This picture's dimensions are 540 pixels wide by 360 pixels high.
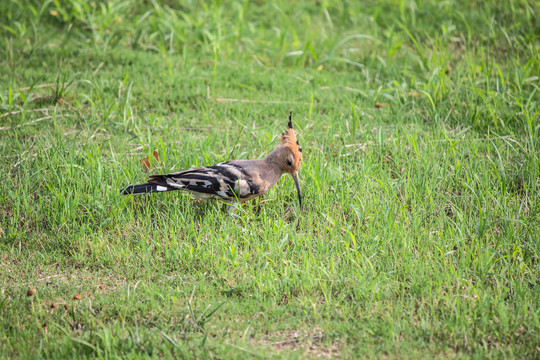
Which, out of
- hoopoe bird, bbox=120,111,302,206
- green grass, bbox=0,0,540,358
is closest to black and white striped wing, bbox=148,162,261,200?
hoopoe bird, bbox=120,111,302,206

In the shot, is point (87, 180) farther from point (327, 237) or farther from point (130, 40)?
point (130, 40)

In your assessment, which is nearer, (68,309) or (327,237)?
(68,309)

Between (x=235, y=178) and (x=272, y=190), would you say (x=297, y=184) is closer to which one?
(x=272, y=190)

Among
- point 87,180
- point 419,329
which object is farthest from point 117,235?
point 419,329

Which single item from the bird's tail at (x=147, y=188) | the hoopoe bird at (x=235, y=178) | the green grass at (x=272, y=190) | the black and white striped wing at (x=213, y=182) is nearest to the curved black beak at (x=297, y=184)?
the hoopoe bird at (x=235, y=178)

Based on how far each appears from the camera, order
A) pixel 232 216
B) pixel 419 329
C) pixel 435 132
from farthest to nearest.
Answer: pixel 435 132 → pixel 232 216 → pixel 419 329

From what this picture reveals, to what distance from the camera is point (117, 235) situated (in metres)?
4.35

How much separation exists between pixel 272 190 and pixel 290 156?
0.47 meters

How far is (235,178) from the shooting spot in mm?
4453

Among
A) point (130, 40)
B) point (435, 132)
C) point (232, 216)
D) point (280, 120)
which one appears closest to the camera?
point (232, 216)

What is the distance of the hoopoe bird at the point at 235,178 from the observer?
4410 millimetres

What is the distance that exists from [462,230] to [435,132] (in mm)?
1579

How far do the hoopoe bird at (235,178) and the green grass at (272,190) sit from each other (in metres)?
0.21

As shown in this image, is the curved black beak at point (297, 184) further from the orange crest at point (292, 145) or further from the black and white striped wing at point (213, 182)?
the black and white striped wing at point (213, 182)
